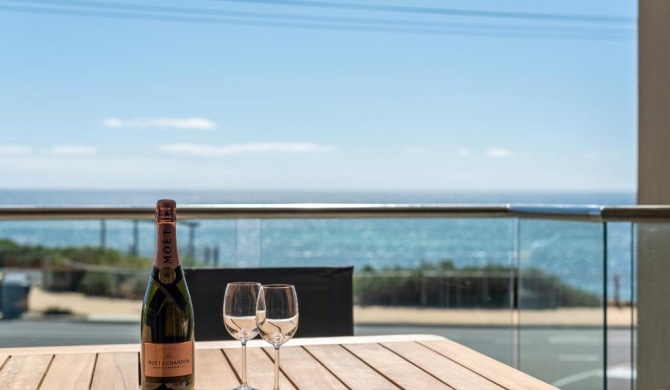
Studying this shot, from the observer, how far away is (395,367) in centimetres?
149

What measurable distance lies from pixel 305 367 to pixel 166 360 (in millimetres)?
352

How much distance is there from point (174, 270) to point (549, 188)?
37441 millimetres

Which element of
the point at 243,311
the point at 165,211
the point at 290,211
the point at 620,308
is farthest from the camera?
the point at 290,211

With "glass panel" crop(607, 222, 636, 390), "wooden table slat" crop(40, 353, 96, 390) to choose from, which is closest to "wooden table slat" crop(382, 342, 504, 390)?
"wooden table slat" crop(40, 353, 96, 390)

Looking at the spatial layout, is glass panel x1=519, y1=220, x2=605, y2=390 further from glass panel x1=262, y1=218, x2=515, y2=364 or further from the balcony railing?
glass panel x1=262, y1=218, x2=515, y2=364

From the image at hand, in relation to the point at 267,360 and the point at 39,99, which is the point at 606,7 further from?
the point at 267,360

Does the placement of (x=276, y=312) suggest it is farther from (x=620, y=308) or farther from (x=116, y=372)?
(x=620, y=308)

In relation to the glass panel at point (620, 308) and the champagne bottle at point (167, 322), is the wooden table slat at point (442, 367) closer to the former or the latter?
the champagne bottle at point (167, 322)

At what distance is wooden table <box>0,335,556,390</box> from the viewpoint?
1.36 meters

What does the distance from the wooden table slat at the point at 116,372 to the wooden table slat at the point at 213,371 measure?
0.10 meters

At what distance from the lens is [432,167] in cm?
3778

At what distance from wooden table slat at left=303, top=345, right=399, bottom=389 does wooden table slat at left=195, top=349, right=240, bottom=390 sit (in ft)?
0.56

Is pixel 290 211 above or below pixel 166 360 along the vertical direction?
above

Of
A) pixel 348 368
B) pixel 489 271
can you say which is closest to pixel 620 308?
pixel 489 271
